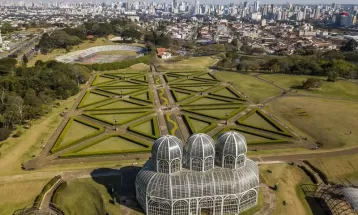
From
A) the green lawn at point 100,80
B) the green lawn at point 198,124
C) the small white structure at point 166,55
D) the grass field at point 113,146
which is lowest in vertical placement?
the grass field at point 113,146

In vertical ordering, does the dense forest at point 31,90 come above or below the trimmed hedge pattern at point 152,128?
above

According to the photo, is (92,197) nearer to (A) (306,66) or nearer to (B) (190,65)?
(B) (190,65)

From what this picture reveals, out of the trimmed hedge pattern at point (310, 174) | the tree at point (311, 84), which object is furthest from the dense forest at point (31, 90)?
the tree at point (311, 84)

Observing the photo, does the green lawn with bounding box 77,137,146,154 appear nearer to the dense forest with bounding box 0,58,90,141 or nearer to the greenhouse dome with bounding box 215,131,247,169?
the dense forest with bounding box 0,58,90,141

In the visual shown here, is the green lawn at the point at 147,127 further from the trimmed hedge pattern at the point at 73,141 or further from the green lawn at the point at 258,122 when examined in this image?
the green lawn at the point at 258,122

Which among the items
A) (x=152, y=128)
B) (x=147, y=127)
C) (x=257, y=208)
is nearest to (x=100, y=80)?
(x=147, y=127)

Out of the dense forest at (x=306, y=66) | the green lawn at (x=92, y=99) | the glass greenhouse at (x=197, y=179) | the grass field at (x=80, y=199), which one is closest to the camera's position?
the glass greenhouse at (x=197, y=179)

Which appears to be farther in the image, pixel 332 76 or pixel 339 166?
pixel 332 76

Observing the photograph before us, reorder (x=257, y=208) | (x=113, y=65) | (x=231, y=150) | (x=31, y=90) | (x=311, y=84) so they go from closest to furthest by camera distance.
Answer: (x=231, y=150) → (x=257, y=208) → (x=31, y=90) → (x=311, y=84) → (x=113, y=65)
